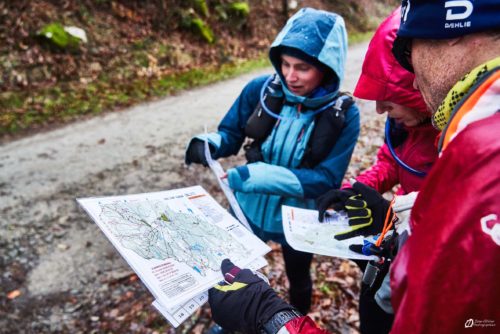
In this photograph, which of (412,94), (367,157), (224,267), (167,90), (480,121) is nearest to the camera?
(480,121)

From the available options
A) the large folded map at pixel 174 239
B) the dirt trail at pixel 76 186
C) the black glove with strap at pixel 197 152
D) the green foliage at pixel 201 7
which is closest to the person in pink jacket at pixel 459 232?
the large folded map at pixel 174 239

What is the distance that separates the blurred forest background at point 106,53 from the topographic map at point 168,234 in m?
5.54

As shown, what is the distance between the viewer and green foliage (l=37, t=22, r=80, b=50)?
7.60 m

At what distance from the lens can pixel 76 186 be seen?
4828 millimetres

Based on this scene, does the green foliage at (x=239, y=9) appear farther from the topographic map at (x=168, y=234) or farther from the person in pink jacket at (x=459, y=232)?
the person in pink jacket at (x=459, y=232)

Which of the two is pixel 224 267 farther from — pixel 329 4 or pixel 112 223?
pixel 329 4

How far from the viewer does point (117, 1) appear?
954cm

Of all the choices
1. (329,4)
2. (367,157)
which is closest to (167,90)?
(367,157)

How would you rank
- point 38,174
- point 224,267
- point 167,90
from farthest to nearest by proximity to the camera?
point 167,90 < point 38,174 < point 224,267

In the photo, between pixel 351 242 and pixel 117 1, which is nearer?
pixel 351 242

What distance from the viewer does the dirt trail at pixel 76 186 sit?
3.28m

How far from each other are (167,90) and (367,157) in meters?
5.05

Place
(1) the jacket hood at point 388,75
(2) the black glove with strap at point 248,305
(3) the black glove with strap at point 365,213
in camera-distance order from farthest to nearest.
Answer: (3) the black glove with strap at point 365,213 → (1) the jacket hood at point 388,75 → (2) the black glove with strap at point 248,305

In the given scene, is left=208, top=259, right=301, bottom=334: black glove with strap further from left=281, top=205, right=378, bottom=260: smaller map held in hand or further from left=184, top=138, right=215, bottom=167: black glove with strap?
left=184, top=138, right=215, bottom=167: black glove with strap
